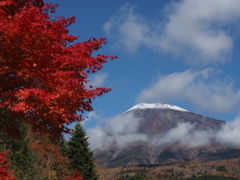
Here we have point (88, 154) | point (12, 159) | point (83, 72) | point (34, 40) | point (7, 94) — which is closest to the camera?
point (34, 40)

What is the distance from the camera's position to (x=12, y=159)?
1224 inches

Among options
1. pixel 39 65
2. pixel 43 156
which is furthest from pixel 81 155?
pixel 39 65

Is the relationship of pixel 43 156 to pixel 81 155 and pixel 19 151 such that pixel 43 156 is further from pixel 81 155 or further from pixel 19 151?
pixel 81 155

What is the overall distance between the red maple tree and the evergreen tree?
3804 centimetres

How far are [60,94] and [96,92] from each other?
1.65 m

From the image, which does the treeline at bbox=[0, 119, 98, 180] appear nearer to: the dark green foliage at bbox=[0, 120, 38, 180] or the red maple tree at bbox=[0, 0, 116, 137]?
the dark green foliage at bbox=[0, 120, 38, 180]

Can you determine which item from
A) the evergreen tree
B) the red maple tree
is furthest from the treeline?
the red maple tree

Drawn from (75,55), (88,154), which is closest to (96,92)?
(75,55)

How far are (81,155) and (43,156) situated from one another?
13025 mm

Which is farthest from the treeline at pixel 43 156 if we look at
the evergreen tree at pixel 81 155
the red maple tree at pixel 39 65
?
the red maple tree at pixel 39 65

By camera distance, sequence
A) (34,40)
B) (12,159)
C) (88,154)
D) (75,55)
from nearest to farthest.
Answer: (34,40) < (75,55) < (12,159) < (88,154)

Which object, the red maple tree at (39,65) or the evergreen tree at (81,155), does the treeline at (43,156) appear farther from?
the red maple tree at (39,65)

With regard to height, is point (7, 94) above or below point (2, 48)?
below

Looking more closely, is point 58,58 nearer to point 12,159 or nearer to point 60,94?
point 60,94
